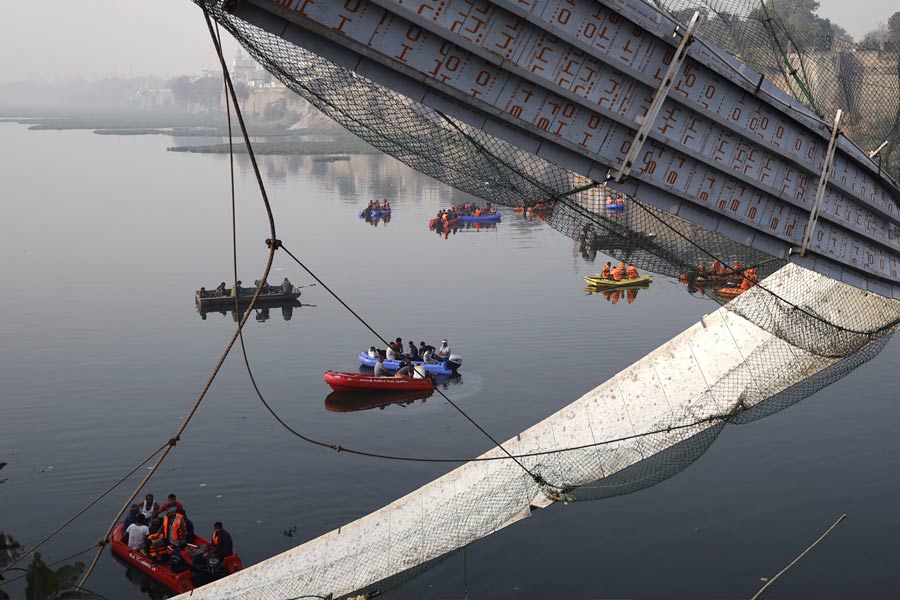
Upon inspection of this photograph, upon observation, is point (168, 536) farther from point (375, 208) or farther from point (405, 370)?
point (375, 208)

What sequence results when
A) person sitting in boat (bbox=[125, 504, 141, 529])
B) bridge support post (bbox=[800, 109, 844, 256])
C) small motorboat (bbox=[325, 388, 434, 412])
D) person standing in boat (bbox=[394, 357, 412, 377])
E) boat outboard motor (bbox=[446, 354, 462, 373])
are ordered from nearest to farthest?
bridge support post (bbox=[800, 109, 844, 256]) → person sitting in boat (bbox=[125, 504, 141, 529]) → small motorboat (bbox=[325, 388, 434, 412]) → person standing in boat (bbox=[394, 357, 412, 377]) → boat outboard motor (bbox=[446, 354, 462, 373])

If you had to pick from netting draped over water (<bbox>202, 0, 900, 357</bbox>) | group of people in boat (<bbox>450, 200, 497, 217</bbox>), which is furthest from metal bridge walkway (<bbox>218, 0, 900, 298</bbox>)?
group of people in boat (<bbox>450, 200, 497, 217</bbox>)

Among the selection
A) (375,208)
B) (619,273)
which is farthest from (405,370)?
(375,208)

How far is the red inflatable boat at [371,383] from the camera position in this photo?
34812 millimetres

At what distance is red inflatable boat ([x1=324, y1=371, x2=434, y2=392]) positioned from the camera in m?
34.8

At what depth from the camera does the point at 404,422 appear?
108 feet

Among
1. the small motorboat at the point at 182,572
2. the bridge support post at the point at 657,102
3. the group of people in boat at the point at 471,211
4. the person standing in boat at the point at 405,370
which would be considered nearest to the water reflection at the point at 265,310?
the person standing in boat at the point at 405,370

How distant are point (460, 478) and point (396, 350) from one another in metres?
18.3

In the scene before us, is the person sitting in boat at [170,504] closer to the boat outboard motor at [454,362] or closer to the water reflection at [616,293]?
the boat outboard motor at [454,362]

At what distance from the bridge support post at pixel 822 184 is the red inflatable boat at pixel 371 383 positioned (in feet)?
72.0

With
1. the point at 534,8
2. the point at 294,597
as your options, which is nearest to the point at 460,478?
the point at 294,597

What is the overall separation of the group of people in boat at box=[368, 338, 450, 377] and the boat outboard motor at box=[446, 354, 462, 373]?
20 cm

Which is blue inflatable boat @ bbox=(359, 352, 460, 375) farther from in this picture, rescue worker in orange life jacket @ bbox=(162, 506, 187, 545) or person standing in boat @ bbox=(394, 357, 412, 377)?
rescue worker in orange life jacket @ bbox=(162, 506, 187, 545)

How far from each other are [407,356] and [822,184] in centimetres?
2450
